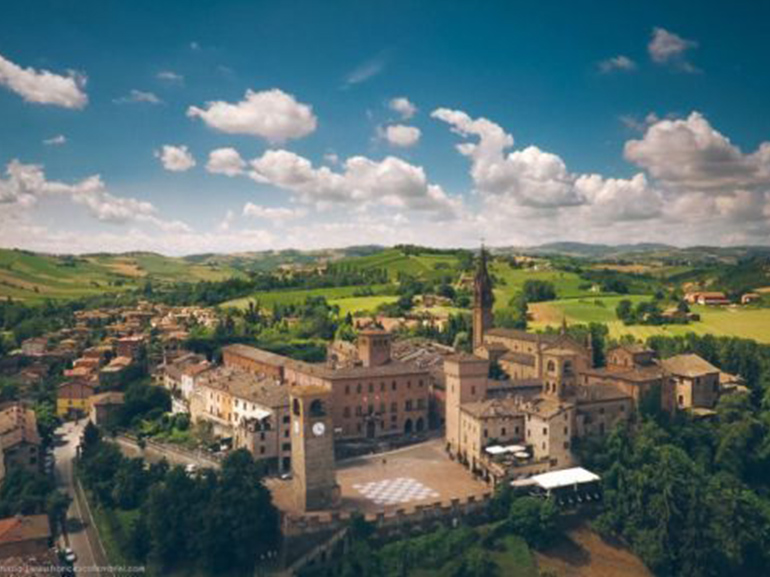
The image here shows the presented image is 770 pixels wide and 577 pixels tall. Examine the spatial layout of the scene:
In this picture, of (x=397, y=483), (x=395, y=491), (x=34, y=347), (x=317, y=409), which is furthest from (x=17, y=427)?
(x=34, y=347)

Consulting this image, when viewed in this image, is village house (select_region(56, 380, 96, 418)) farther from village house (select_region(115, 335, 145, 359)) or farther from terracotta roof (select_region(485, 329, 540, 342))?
terracotta roof (select_region(485, 329, 540, 342))

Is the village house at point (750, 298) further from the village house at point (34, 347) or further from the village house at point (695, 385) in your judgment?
the village house at point (34, 347)

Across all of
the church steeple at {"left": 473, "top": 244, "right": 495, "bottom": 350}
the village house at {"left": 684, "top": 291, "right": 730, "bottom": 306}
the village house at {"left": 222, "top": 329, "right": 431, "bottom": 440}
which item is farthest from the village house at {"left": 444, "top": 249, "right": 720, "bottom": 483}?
the village house at {"left": 684, "top": 291, "right": 730, "bottom": 306}

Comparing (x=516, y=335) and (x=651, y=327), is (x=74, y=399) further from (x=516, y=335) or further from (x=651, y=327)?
(x=651, y=327)

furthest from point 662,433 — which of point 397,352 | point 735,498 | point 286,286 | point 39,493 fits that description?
point 286,286

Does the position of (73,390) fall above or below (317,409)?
below

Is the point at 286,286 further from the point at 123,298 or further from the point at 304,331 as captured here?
the point at 304,331
